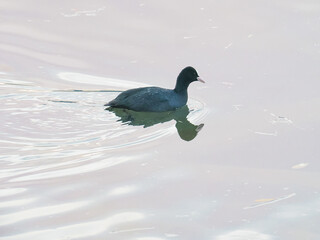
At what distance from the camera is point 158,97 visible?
34.9 ft

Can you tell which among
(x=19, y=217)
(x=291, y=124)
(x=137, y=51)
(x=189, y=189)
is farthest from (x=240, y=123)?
(x=19, y=217)

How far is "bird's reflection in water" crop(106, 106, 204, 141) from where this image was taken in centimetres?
989

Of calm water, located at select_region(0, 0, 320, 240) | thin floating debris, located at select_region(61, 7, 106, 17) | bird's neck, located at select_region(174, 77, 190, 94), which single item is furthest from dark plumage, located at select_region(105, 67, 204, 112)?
thin floating debris, located at select_region(61, 7, 106, 17)

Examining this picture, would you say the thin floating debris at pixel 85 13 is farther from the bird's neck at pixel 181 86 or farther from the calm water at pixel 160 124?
the bird's neck at pixel 181 86

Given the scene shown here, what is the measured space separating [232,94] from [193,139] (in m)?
1.41

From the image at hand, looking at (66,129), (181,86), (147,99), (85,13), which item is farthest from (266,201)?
(85,13)

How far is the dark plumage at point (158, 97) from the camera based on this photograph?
34.5ft

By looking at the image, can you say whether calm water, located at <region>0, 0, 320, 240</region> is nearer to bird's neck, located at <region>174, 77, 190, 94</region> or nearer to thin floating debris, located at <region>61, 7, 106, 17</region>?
thin floating debris, located at <region>61, 7, 106, 17</region>

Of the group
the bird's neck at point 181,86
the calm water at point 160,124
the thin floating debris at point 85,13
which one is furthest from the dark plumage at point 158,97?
the thin floating debris at point 85,13

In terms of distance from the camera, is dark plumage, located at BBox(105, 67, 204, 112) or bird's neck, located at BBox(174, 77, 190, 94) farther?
bird's neck, located at BBox(174, 77, 190, 94)

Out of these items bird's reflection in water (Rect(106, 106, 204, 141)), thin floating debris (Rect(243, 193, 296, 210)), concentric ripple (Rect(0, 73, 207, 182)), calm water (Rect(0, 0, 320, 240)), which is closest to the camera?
calm water (Rect(0, 0, 320, 240))

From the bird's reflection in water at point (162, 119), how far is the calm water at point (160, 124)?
31mm

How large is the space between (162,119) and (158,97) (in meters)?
0.33

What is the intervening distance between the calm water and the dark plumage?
0.44 ft
